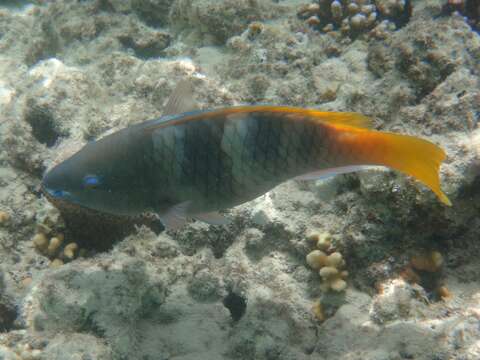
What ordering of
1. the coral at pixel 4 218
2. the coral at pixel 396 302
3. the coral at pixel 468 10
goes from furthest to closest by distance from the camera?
the coral at pixel 468 10
the coral at pixel 4 218
the coral at pixel 396 302

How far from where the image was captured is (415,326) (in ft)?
8.70

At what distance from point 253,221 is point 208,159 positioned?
54.9 inches

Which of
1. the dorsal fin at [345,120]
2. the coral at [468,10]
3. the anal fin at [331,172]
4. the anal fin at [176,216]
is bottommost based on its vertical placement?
the anal fin at [176,216]

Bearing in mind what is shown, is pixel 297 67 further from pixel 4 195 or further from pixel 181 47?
pixel 4 195

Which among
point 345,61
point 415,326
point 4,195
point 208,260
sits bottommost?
point 4,195

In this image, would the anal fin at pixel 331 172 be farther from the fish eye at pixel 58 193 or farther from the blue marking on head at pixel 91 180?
the fish eye at pixel 58 193

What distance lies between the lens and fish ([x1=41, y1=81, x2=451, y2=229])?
6.64ft

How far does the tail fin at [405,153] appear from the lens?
1.87 m

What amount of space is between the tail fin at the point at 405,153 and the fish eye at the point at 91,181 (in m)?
Result: 1.54

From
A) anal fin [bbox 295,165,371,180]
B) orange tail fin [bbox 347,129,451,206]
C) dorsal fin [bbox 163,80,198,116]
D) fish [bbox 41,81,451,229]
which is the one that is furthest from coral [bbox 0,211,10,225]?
orange tail fin [bbox 347,129,451,206]

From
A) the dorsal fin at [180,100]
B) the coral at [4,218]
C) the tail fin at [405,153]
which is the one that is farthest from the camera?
the coral at [4,218]

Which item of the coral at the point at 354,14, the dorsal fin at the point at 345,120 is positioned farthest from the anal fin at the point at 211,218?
the coral at the point at 354,14

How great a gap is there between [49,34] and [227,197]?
6.72 metres

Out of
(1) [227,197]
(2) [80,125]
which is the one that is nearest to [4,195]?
(2) [80,125]
